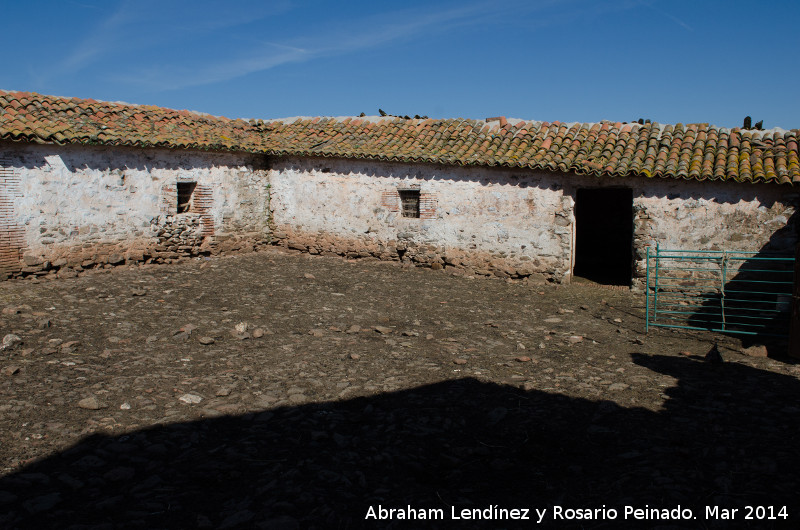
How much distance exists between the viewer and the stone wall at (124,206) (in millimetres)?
11219

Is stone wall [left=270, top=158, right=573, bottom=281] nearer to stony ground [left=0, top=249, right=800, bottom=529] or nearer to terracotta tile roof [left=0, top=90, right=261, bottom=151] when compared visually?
terracotta tile roof [left=0, top=90, right=261, bottom=151]

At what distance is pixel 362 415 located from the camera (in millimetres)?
5703

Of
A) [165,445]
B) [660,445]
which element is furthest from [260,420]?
[660,445]

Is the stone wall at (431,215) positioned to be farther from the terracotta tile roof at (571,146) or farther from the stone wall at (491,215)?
the terracotta tile roof at (571,146)

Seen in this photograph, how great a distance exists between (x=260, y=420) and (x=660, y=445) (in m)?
3.67

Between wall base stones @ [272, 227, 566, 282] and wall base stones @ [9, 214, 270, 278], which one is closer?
wall base stones @ [9, 214, 270, 278]

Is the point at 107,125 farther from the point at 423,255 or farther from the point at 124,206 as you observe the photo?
the point at 423,255

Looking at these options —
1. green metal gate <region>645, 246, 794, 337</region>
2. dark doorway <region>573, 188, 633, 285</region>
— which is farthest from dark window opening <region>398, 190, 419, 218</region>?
green metal gate <region>645, 246, 794, 337</region>

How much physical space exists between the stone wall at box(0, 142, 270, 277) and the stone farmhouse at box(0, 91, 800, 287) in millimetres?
30

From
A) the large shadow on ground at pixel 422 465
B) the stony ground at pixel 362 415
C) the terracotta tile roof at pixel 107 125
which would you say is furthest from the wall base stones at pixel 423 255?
the large shadow on ground at pixel 422 465

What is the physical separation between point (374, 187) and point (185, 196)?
4687 millimetres

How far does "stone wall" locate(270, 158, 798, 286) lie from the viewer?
11.0 metres

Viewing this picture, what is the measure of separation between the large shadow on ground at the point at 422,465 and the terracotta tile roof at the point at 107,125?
8.57 metres

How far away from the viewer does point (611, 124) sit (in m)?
13.5
